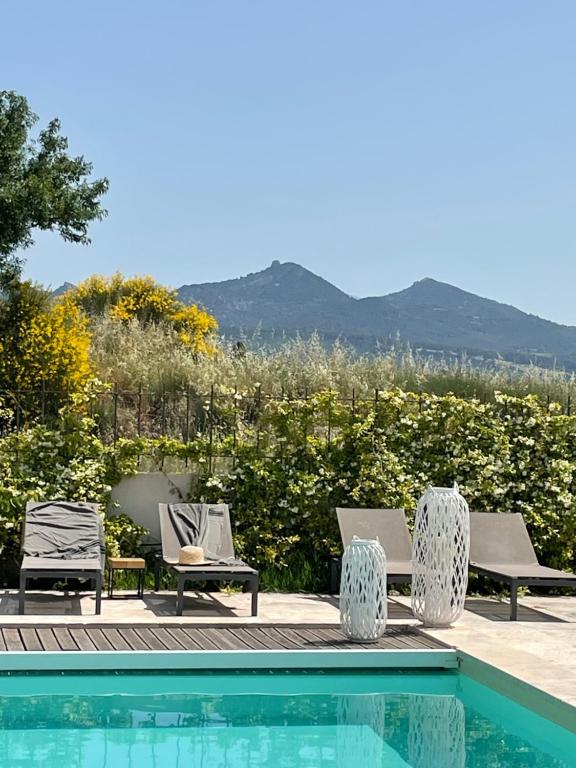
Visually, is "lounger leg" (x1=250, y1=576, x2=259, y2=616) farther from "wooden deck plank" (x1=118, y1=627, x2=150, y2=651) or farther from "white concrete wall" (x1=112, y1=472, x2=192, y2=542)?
"white concrete wall" (x1=112, y1=472, x2=192, y2=542)

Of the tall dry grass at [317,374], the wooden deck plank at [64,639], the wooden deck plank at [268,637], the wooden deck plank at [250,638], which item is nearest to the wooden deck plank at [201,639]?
the wooden deck plank at [250,638]

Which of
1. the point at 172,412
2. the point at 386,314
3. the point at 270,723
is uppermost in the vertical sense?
the point at 386,314

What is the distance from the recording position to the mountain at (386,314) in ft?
289

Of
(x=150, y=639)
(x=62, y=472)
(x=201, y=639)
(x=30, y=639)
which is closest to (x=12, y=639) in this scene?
(x=30, y=639)

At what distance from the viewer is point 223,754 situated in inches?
250

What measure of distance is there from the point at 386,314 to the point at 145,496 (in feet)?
276

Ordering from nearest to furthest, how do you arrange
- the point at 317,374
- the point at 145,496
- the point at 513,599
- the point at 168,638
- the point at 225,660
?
the point at 225,660 < the point at 168,638 < the point at 513,599 < the point at 145,496 < the point at 317,374

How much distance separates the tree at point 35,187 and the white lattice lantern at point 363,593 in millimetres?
9284

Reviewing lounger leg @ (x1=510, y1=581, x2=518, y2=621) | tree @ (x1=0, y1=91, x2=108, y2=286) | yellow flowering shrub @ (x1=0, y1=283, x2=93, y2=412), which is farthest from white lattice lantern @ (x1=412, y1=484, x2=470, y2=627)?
tree @ (x1=0, y1=91, x2=108, y2=286)

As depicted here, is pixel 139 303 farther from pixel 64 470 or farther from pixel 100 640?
pixel 100 640

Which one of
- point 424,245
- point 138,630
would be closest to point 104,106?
point 138,630

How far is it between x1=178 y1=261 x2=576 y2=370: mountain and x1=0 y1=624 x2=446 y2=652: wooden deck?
69011mm

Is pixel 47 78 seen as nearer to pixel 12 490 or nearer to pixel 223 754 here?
pixel 12 490

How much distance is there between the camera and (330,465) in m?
11.4
